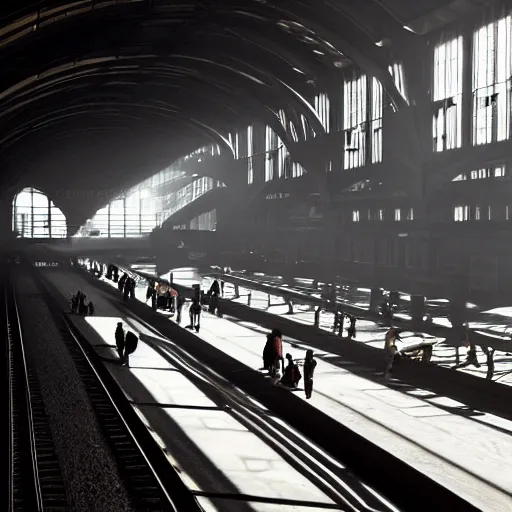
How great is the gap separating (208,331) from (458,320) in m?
7.66

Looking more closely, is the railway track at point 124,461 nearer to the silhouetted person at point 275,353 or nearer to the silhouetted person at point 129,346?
the silhouetted person at point 129,346

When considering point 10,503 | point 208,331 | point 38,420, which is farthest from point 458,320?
point 10,503

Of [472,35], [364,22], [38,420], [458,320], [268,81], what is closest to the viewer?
[38,420]

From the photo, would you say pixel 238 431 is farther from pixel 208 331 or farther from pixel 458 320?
pixel 208 331

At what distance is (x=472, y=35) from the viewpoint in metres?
28.7

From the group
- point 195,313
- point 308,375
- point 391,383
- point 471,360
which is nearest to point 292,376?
point 308,375

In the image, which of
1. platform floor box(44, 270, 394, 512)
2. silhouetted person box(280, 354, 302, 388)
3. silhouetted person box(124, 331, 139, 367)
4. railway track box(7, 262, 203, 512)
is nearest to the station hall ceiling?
silhouetted person box(124, 331, 139, 367)

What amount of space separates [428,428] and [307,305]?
1867cm

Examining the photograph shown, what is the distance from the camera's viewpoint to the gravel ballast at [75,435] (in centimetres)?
966

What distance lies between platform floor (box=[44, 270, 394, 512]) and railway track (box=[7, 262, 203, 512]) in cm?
22

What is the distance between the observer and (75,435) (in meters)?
12.6

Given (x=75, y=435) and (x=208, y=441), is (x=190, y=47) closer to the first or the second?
(x=75, y=435)

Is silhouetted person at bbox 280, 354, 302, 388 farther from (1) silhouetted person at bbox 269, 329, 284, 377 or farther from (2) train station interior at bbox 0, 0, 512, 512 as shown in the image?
(1) silhouetted person at bbox 269, 329, 284, 377

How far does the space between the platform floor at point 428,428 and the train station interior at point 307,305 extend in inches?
2.2
